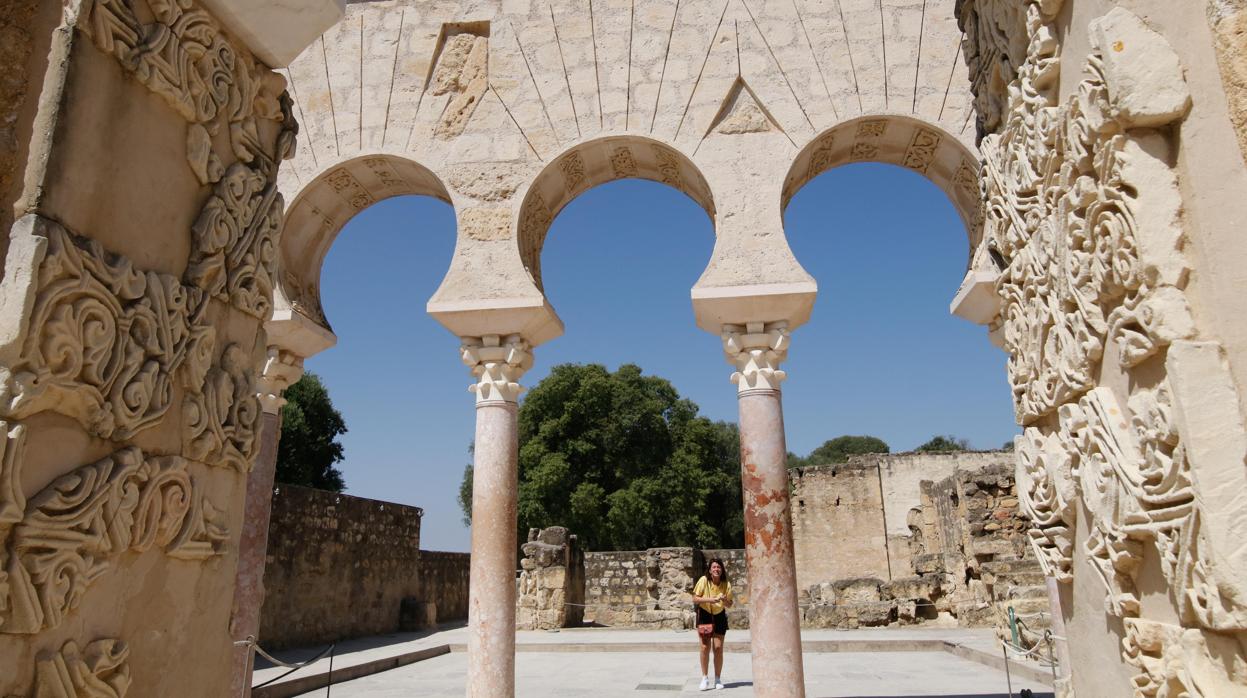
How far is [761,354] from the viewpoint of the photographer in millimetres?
6637

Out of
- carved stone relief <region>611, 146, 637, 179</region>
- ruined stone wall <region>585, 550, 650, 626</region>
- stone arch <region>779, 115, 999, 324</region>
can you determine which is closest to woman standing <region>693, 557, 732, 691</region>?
stone arch <region>779, 115, 999, 324</region>

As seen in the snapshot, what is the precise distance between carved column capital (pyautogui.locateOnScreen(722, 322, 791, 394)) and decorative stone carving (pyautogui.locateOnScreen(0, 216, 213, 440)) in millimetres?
4990

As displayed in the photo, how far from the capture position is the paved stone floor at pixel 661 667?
8383 millimetres

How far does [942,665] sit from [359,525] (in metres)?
11.5

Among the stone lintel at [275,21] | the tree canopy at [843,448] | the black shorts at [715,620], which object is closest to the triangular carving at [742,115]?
the stone lintel at [275,21]

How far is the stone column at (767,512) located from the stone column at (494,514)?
1910 mm

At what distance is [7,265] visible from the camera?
165cm

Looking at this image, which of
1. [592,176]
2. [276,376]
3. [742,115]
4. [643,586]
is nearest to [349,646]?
[643,586]

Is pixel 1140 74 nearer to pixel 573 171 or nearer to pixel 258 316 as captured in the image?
pixel 258 316

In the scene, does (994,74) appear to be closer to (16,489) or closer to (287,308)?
(16,489)

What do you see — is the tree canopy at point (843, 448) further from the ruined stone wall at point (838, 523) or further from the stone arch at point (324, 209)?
the stone arch at point (324, 209)

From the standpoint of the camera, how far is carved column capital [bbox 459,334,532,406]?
6.87m

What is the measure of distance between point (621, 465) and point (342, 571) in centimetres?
1903

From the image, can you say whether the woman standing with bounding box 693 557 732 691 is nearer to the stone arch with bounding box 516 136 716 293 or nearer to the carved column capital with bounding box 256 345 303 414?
the stone arch with bounding box 516 136 716 293
